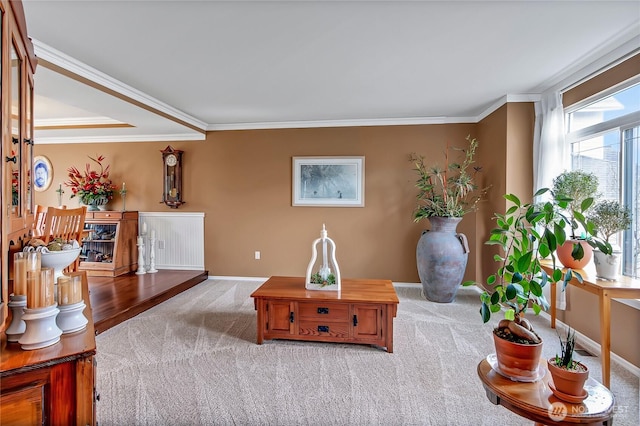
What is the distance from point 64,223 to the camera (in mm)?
3391

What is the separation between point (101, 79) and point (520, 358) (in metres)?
3.87

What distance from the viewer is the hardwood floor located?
3.22 metres

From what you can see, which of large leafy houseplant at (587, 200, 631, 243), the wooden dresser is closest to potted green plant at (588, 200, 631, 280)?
large leafy houseplant at (587, 200, 631, 243)

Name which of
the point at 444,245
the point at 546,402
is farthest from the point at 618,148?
the point at 546,402

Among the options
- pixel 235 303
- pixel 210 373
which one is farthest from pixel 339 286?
pixel 235 303

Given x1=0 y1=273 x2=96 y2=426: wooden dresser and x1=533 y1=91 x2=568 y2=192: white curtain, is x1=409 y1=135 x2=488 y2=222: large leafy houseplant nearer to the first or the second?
x1=533 y1=91 x2=568 y2=192: white curtain

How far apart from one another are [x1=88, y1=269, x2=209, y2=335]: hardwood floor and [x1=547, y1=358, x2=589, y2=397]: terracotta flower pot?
3244mm

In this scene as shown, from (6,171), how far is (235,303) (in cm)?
296

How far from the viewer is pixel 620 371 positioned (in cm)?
232

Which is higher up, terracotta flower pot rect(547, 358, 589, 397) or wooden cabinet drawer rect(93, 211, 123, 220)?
wooden cabinet drawer rect(93, 211, 123, 220)

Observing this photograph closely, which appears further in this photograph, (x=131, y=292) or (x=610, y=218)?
(x=131, y=292)

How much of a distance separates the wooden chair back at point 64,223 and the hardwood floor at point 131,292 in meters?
0.54

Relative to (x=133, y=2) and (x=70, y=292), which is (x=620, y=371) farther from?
(x=133, y=2)

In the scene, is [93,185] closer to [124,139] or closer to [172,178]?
[124,139]
